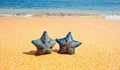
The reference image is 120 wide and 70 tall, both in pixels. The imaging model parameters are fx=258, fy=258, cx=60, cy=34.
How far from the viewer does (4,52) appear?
20.4 feet

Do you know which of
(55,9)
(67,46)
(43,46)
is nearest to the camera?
(43,46)

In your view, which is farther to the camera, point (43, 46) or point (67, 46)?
point (67, 46)

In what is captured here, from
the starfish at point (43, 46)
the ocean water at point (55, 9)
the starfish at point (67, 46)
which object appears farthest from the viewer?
the ocean water at point (55, 9)

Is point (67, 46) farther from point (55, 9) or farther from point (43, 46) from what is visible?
point (55, 9)

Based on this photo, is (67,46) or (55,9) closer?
(67,46)

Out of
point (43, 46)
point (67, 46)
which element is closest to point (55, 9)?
point (67, 46)

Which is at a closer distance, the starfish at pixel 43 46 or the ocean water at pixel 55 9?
the starfish at pixel 43 46

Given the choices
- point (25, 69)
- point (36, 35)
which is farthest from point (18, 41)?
point (25, 69)

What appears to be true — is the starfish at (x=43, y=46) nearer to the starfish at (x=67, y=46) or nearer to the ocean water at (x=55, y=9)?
the starfish at (x=67, y=46)

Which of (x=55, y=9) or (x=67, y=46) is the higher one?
(x=55, y=9)

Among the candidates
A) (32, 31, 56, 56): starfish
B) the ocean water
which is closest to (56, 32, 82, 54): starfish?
(32, 31, 56, 56): starfish

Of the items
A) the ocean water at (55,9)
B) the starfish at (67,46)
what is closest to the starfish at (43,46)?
the starfish at (67,46)

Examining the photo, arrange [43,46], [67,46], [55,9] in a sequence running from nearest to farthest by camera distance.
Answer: [43,46] → [67,46] → [55,9]

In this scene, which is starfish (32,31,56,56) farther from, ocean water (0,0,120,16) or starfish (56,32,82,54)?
ocean water (0,0,120,16)
